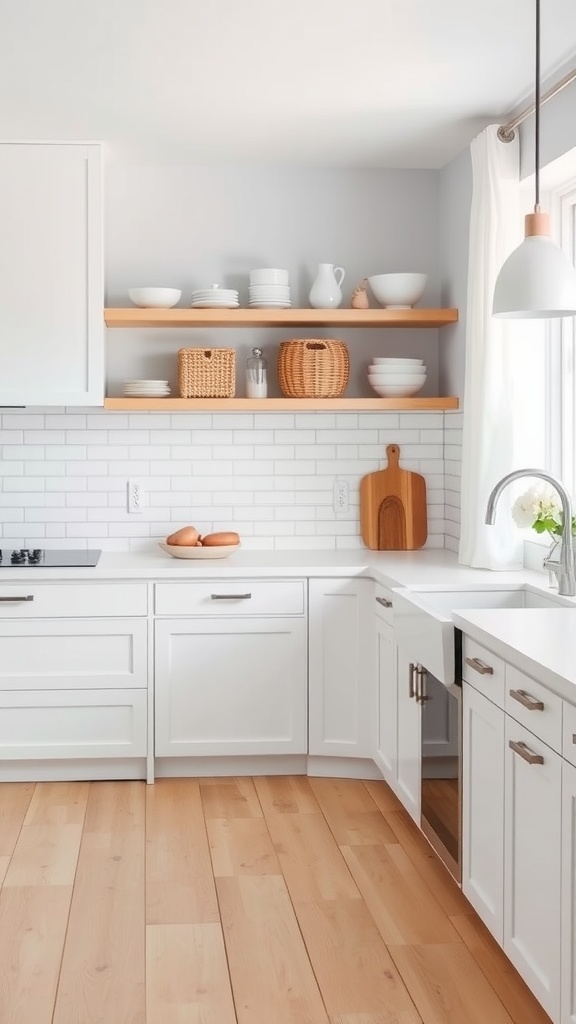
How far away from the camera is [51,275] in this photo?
4.34 meters

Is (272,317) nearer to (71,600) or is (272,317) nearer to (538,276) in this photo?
(71,600)

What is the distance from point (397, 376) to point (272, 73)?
4.80 ft

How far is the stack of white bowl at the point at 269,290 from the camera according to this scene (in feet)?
14.9

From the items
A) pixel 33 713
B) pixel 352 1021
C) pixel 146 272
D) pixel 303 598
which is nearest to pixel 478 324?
pixel 303 598

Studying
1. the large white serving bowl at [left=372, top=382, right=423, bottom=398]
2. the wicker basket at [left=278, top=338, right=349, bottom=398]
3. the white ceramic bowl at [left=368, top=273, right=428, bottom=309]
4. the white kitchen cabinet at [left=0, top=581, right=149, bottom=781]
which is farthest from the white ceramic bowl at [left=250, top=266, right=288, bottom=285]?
the white kitchen cabinet at [left=0, top=581, right=149, bottom=781]

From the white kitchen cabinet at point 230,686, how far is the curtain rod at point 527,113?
1951mm

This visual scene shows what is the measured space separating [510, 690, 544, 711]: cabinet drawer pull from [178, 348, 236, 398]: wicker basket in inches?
93.9

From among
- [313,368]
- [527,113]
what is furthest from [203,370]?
[527,113]

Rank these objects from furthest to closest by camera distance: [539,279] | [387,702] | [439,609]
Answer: [387,702] → [439,609] → [539,279]

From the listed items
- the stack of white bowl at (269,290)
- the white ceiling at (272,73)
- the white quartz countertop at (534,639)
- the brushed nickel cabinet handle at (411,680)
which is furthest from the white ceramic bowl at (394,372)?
the white quartz countertop at (534,639)

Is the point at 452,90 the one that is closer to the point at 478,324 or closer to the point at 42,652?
the point at 478,324

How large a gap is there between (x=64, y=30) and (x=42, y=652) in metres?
2.19

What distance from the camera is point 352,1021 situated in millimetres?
2479

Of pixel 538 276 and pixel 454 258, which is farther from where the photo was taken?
pixel 454 258
